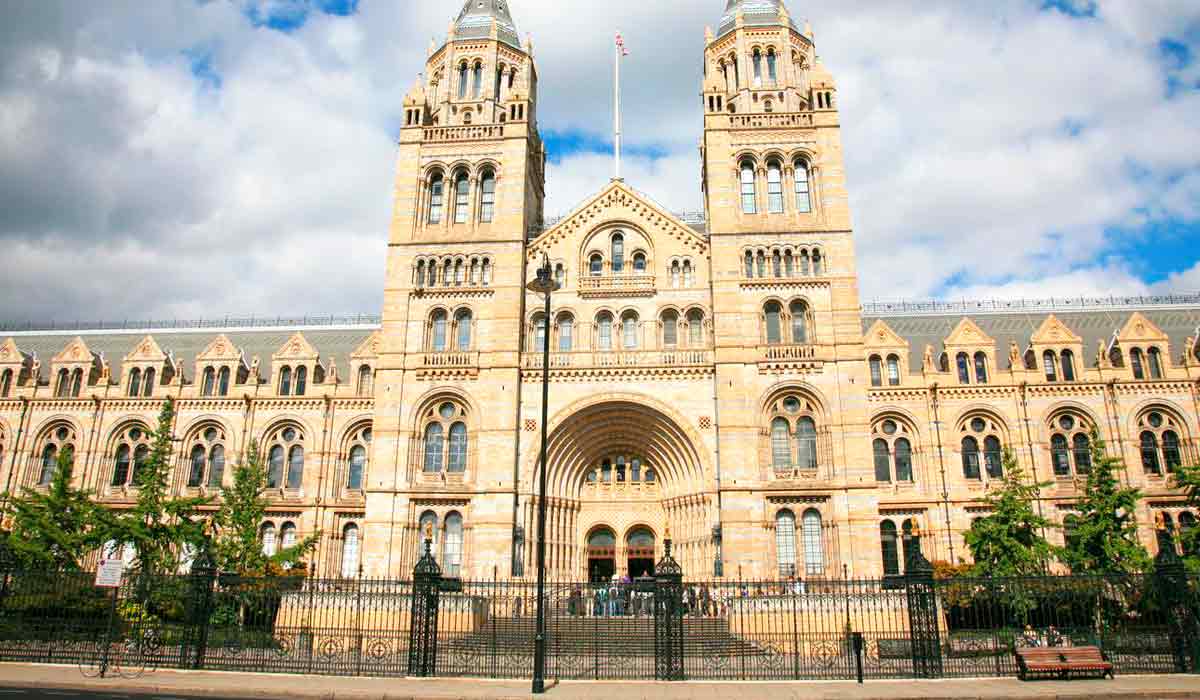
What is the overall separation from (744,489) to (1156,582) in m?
15.0

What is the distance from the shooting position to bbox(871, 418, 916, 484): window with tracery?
42469 millimetres

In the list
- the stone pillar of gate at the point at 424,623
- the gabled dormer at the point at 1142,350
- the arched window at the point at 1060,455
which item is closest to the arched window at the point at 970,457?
the arched window at the point at 1060,455

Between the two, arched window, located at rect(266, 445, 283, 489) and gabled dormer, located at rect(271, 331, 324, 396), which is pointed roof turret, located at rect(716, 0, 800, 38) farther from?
arched window, located at rect(266, 445, 283, 489)

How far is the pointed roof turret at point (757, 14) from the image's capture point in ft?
135

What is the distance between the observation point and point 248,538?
3350 cm

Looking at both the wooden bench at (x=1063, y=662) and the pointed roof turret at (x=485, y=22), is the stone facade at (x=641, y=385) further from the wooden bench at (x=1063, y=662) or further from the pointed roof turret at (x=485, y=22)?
the wooden bench at (x=1063, y=662)

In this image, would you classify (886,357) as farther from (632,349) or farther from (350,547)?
(350,547)

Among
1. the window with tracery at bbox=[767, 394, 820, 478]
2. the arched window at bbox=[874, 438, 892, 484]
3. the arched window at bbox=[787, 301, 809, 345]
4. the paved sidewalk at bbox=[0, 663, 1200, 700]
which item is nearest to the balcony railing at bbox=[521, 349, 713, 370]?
the window with tracery at bbox=[767, 394, 820, 478]

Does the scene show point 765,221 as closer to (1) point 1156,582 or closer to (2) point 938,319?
(2) point 938,319

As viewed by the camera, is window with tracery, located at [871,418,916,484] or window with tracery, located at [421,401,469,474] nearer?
window with tracery, located at [421,401,469,474]

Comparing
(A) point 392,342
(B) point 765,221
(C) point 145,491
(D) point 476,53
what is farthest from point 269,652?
(D) point 476,53

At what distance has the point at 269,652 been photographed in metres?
22.3

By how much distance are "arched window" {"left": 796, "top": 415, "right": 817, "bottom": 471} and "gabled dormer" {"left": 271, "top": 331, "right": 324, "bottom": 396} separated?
89.8ft

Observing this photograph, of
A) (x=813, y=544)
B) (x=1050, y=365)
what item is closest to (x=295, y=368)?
(x=813, y=544)
